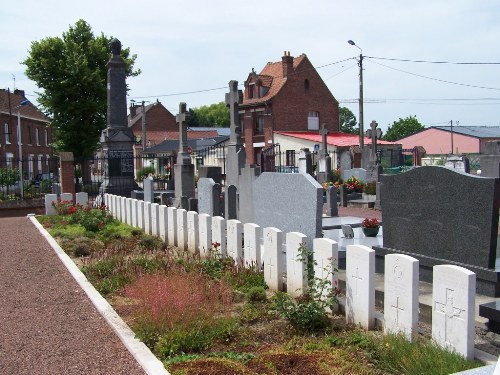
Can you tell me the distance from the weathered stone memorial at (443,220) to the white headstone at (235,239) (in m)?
2.11

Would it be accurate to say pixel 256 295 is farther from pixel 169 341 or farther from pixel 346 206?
pixel 346 206

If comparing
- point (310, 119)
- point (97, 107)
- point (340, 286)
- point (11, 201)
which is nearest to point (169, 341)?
point (340, 286)

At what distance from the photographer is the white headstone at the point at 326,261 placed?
6074mm

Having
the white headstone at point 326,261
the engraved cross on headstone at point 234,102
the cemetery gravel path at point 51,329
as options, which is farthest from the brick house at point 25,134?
the white headstone at point 326,261

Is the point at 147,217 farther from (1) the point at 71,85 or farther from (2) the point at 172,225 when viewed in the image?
(1) the point at 71,85

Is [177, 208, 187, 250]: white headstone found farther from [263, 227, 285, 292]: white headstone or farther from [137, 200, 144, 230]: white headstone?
[263, 227, 285, 292]: white headstone

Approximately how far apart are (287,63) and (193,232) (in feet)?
121

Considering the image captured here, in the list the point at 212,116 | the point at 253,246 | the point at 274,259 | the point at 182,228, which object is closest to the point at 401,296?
the point at 274,259

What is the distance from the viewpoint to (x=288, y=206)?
902 cm

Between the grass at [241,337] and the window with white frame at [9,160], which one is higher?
the window with white frame at [9,160]

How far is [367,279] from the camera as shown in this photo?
5.54 meters

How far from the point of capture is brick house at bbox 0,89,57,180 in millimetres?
41844

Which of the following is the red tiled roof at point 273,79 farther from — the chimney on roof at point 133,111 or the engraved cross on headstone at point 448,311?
the engraved cross on headstone at point 448,311

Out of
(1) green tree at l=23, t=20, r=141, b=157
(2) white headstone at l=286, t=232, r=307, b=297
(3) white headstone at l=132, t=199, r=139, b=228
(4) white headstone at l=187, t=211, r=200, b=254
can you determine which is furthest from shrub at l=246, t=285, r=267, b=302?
(1) green tree at l=23, t=20, r=141, b=157
